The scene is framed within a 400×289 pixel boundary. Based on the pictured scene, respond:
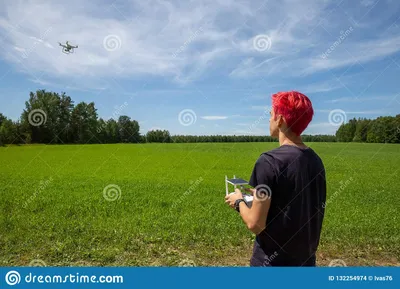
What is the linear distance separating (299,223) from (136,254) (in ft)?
13.0

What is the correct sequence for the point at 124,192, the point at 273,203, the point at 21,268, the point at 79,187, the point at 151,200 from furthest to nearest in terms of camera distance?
the point at 79,187, the point at 124,192, the point at 151,200, the point at 21,268, the point at 273,203

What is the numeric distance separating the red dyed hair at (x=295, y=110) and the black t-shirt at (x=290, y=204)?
7.0 inches

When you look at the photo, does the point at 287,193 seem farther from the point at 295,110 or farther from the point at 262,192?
the point at 295,110

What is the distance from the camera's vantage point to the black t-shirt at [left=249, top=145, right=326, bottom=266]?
6.25 ft

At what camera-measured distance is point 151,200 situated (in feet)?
30.7

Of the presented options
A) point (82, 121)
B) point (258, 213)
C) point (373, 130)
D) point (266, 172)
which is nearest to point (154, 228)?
point (258, 213)

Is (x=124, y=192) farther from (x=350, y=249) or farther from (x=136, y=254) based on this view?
(x=350, y=249)

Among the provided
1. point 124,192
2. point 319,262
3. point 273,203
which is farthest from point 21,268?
point 124,192

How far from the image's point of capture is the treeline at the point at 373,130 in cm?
1634

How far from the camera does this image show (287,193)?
77.0 inches

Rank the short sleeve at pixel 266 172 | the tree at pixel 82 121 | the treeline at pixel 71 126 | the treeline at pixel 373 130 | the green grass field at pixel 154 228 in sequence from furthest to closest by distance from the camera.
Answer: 1. the treeline at pixel 373 130
2. the tree at pixel 82 121
3. the treeline at pixel 71 126
4. the green grass field at pixel 154 228
5. the short sleeve at pixel 266 172

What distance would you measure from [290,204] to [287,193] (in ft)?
0.35

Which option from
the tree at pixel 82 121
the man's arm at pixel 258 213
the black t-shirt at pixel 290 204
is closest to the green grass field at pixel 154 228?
the black t-shirt at pixel 290 204

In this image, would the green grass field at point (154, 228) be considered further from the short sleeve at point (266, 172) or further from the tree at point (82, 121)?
the tree at point (82, 121)
